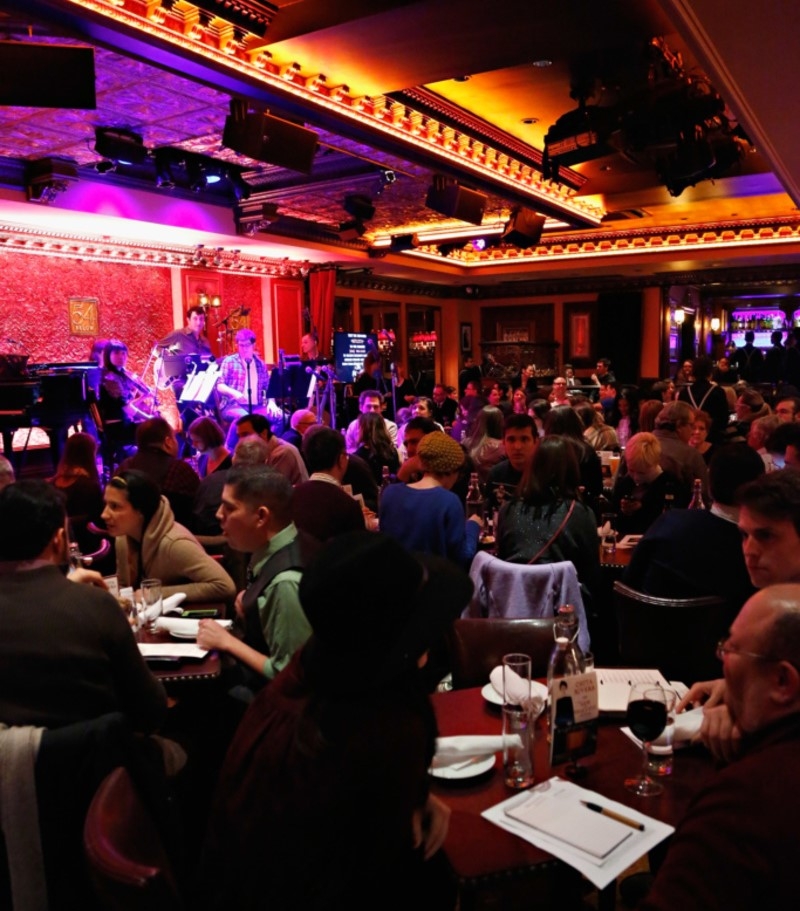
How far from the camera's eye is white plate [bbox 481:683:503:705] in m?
2.11

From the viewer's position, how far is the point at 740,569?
2.84m

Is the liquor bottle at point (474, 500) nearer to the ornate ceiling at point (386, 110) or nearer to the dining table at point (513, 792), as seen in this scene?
the dining table at point (513, 792)

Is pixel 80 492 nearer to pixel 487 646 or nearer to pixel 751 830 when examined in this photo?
pixel 487 646

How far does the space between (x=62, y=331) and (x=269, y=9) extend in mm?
6628

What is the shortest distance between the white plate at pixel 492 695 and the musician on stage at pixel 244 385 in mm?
8601

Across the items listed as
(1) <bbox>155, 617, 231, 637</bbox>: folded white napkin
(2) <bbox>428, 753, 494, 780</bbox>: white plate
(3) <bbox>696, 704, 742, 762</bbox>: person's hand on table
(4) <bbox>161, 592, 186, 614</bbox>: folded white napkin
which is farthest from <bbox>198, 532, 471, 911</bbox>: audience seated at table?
(4) <bbox>161, 592, 186, 614</bbox>: folded white napkin

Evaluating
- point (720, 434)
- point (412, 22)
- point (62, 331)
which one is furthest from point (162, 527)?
point (62, 331)

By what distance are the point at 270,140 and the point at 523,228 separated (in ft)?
14.0

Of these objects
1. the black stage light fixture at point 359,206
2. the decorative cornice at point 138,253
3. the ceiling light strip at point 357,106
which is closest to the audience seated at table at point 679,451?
the ceiling light strip at point 357,106

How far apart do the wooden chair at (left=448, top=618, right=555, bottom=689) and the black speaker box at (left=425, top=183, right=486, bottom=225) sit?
6.20m

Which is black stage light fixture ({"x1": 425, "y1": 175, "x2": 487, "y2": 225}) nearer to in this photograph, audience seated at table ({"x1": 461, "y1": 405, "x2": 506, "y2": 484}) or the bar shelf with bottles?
audience seated at table ({"x1": 461, "y1": 405, "x2": 506, "y2": 484})

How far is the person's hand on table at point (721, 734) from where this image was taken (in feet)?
4.89

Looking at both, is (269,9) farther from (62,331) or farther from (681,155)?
(62,331)

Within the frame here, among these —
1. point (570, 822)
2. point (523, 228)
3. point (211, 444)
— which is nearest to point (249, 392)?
point (523, 228)
